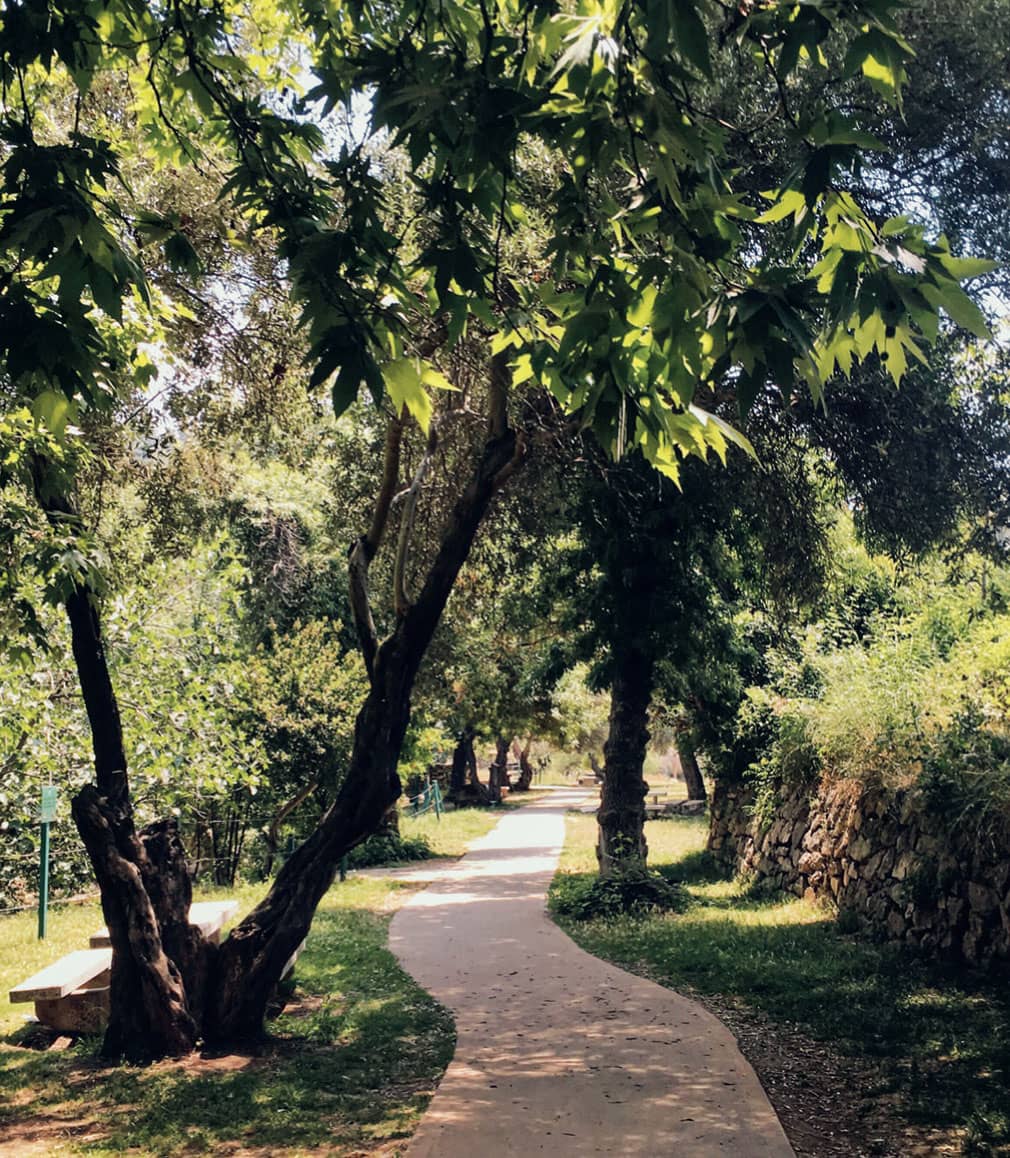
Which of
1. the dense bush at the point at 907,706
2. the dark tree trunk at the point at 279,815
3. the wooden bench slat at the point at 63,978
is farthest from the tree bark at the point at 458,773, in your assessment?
the wooden bench slat at the point at 63,978

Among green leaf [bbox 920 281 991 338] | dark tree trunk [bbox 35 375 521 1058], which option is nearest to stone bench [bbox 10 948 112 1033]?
dark tree trunk [bbox 35 375 521 1058]

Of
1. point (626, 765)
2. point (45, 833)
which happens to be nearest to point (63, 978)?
point (45, 833)

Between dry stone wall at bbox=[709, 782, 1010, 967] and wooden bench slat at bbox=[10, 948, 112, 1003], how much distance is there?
6.67m

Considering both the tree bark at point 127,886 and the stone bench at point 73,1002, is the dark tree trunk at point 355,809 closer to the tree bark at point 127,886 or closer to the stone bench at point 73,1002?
the tree bark at point 127,886

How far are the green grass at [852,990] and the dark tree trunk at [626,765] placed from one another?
3.76 feet

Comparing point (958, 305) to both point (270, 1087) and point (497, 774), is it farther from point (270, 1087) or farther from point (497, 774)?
point (497, 774)

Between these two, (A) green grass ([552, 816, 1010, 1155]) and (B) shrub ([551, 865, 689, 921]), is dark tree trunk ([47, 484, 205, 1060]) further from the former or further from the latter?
(B) shrub ([551, 865, 689, 921])

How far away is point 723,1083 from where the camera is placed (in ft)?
21.0

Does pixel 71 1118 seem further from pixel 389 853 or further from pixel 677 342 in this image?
pixel 389 853

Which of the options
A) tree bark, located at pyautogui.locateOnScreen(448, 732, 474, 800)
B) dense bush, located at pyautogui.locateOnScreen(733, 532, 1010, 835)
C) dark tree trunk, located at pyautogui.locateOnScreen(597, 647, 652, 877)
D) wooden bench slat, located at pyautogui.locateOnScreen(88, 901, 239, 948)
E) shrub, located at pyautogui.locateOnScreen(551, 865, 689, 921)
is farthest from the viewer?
tree bark, located at pyautogui.locateOnScreen(448, 732, 474, 800)

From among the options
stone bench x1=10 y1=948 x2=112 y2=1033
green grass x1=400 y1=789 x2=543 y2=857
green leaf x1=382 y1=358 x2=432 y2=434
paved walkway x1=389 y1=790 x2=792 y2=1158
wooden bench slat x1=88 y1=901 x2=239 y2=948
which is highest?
green leaf x1=382 y1=358 x2=432 y2=434

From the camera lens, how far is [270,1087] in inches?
257

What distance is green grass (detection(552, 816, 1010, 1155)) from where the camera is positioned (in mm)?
6027

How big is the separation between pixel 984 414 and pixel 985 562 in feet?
6.88
